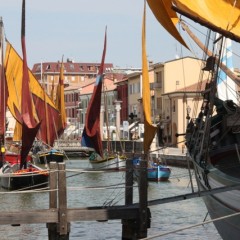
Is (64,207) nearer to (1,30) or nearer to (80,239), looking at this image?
(80,239)

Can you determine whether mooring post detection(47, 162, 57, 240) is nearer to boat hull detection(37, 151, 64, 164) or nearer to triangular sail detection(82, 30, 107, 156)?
triangular sail detection(82, 30, 107, 156)

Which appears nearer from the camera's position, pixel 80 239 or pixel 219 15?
pixel 219 15

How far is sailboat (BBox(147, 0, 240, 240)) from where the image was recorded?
15.2 metres

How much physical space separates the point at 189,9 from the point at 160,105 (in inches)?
3367

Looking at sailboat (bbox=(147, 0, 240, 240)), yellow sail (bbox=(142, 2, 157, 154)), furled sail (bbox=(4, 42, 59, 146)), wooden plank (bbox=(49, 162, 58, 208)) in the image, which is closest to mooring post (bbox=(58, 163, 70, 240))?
wooden plank (bbox=(49, 162, 58, 208))

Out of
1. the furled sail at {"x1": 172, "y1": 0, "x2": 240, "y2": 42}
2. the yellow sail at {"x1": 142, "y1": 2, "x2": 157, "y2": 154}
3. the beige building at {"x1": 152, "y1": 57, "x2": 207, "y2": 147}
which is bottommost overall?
the yellow sail at {"x1": 142, "y1": 2, "x2": 157, "y2": 154}

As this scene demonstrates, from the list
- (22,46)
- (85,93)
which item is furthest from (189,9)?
(85,93)

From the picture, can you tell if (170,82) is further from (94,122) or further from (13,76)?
(94,122)

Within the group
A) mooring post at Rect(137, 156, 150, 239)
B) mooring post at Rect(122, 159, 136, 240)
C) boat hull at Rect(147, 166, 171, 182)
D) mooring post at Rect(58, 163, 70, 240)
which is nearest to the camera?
mooring post at Rect(58, 163, 70, 240)

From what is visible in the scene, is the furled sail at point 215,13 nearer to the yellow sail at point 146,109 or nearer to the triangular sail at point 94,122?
the yellow sail at point 146,109

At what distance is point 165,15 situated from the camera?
650 inches

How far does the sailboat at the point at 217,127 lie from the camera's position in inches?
600

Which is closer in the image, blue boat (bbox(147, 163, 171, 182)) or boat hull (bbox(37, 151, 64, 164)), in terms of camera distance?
blue boat (bbox(147, 163, 171, 182))

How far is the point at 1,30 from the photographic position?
4588 centimetres
